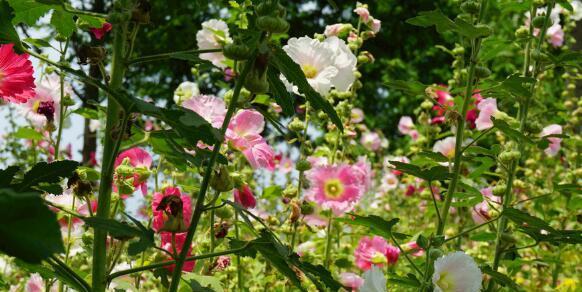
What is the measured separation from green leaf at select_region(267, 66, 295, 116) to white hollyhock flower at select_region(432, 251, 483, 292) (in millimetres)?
362

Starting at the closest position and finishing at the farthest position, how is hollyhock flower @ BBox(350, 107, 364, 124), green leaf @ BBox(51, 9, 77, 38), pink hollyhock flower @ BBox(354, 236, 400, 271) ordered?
1. green leaf @ BBox(51, 9, 77, 38)
2. pink hollyhock flower @ BBox(354, 236, 400, 271)
3. hollyhock flower @ BBox(350, 107, 364, 124)

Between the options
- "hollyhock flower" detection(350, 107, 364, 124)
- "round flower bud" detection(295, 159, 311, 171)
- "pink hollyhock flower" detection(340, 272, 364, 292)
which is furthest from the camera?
"hollyhock flower" detection(350, 107, 364, 124)

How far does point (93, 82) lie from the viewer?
2.11 feet

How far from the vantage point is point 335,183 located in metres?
1.74

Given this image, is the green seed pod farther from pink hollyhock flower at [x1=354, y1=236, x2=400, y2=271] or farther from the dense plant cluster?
pink hollyhock flower at [x1=354, y1=236, x2=400, y2=271]

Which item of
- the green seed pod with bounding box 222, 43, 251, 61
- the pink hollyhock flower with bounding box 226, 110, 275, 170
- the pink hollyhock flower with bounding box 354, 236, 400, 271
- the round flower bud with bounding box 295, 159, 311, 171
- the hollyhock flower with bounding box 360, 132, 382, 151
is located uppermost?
the hollyhock flower with bounding box 360, 132, 382, 151

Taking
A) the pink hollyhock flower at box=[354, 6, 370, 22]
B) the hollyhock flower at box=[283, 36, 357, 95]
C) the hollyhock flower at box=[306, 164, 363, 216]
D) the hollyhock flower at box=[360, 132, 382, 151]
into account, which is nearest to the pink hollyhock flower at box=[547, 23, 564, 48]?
the pink hollyhock flower at box=[354, 6, 370, 22]

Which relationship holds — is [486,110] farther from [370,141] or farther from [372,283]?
[370,141]

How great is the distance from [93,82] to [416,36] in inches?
355

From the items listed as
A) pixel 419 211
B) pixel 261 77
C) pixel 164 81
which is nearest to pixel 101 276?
pixel 261 77

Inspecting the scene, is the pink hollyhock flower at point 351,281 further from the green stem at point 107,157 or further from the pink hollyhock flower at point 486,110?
the green stem at point 107,157

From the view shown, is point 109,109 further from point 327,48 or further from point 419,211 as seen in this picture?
point 419,211

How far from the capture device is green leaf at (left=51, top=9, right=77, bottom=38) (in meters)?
0.89

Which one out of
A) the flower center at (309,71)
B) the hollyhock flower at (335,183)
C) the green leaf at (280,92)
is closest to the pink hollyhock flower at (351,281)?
the hollyhock flower at (335,183)
